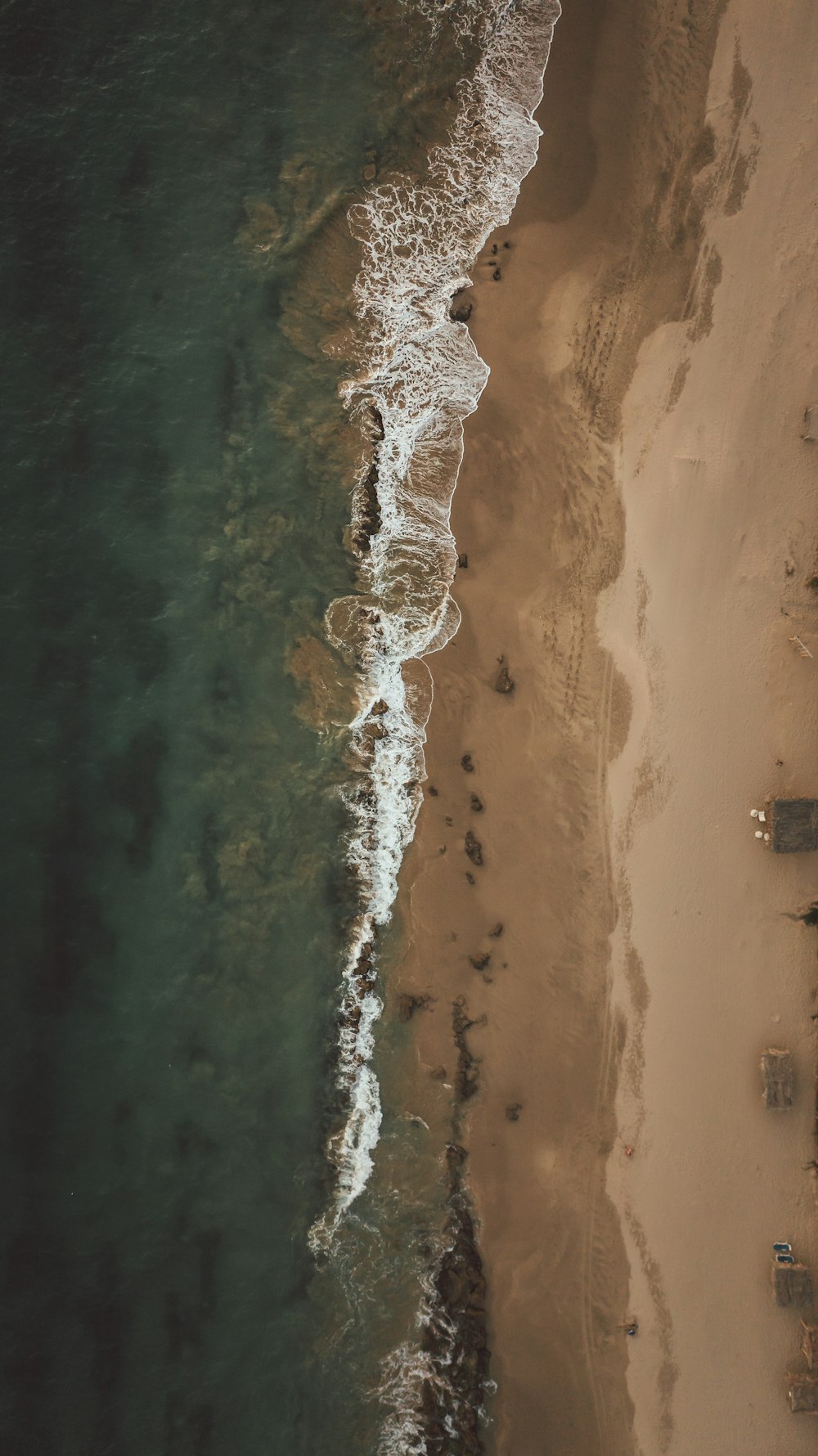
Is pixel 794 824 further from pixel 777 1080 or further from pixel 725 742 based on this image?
pixel 777 1080

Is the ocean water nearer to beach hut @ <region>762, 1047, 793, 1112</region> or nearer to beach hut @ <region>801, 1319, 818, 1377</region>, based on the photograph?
beach hut @ <region>762, 1047, 793, 1112</region>

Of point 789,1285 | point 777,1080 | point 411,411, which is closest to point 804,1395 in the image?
point 789,1285

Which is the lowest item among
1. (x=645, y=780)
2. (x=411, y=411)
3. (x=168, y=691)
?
(x=645, y=780)

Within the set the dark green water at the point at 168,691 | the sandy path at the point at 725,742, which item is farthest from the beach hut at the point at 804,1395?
the dark green water at the point at 168,691

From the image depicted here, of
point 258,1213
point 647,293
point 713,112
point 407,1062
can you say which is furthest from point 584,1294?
point 713,112

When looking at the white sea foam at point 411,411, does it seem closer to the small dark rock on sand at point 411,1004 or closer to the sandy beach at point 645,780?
the small dark rock on sand at point 411,1004

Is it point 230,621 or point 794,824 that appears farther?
point 230,621

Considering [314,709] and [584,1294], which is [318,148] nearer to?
[314,709]
